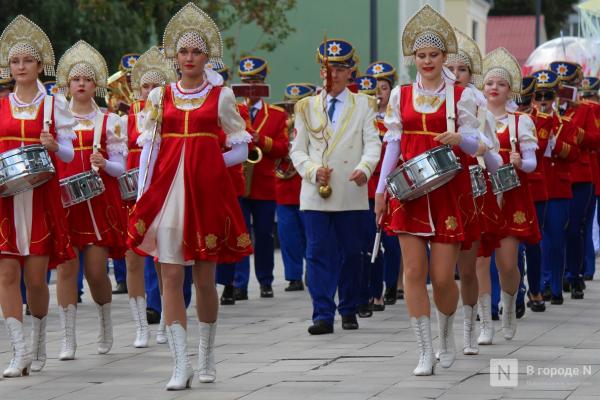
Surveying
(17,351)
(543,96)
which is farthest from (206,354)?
(543,96)

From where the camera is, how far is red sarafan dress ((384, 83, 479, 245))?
983 cm

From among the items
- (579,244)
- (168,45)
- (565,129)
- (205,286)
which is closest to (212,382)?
(205,286)

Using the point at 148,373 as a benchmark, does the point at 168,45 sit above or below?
above

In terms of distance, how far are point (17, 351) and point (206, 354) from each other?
124cm

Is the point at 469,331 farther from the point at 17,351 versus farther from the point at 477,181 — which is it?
the point at 17,351

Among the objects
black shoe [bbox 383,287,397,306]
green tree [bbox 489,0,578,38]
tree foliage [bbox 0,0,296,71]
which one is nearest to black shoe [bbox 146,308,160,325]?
black shoe [bbox 383,287,397,306]

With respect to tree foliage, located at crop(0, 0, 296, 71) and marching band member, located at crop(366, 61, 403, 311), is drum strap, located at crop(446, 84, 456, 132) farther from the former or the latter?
tree foliage, located at crop(0, 0, 296, 71)

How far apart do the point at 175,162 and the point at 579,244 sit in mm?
7582

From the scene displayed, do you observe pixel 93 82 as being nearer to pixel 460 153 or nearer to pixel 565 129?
pixel 460 153

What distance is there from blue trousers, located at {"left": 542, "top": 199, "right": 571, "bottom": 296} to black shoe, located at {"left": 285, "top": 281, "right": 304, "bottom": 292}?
2.86 m

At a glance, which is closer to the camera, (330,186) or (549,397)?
(549,397)

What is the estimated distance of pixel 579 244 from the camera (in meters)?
16.1

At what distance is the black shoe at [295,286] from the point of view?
16.9 m

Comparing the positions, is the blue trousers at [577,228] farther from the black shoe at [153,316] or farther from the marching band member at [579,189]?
the black shoe at [153,316]
